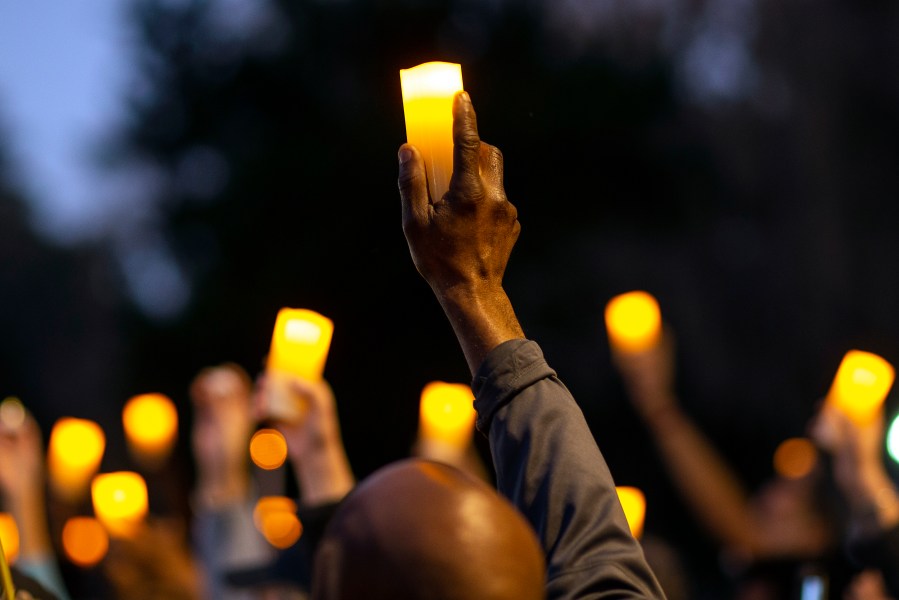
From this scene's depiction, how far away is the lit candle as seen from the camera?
434 cm

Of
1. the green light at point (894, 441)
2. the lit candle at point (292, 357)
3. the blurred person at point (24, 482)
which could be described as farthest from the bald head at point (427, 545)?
the blurred person at point (24, 482)

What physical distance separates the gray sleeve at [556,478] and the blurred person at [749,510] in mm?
3280

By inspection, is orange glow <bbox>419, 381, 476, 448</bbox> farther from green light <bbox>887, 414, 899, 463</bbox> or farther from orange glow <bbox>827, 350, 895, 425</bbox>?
green light <bbox>887, 414, 899, 463</bbox>

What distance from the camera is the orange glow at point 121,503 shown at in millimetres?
6012

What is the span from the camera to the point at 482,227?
2051mm

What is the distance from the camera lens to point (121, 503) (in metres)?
6.23

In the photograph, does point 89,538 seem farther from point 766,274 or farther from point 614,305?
point 766,274

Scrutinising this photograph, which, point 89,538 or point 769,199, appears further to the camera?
point 769,199

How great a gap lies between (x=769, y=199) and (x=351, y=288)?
4882 millimetres

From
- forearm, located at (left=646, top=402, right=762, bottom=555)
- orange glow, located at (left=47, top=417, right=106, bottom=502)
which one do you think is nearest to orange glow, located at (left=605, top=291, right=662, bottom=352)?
forearm, located at (left=646, top=402, right=762, bottom=555)

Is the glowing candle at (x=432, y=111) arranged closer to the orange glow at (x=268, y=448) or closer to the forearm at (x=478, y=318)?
the forearm at (x=478, y=318)

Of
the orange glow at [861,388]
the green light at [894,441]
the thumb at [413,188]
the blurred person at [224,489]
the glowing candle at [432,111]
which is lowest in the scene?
the blurred person at [224,489]

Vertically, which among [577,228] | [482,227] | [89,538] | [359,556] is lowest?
[89,538]

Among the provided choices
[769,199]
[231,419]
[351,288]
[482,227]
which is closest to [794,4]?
[769,199]
